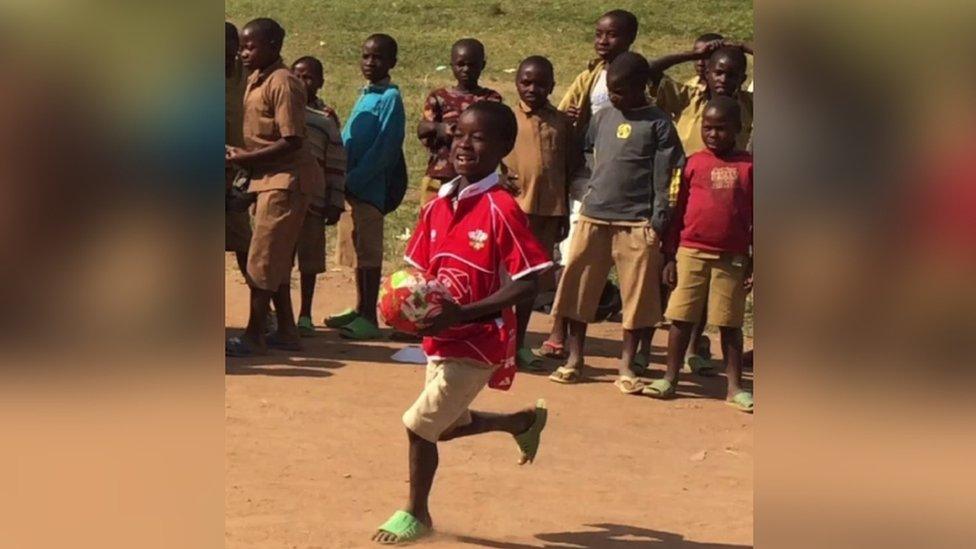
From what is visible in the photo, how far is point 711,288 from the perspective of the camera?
6418 mm

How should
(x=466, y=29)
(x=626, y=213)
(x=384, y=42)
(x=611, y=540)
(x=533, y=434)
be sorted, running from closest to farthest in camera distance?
(x=611, y=540) → (x=533, y=434) → (x=626, y=213) → (x=384, y=42) → (x=466, y=29)

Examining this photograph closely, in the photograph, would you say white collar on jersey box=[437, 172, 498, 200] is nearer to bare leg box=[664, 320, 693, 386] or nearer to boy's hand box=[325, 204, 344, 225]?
bare leg box=[664, 320, 693, 386]

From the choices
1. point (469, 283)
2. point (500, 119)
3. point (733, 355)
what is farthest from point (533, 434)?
point (733, 355)

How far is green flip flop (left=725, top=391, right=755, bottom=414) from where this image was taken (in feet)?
21.1

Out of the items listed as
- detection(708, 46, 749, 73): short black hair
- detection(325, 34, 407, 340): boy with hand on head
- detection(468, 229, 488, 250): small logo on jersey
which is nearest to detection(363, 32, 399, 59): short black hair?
detection(325, 34, 407, 340): boy with hand on head

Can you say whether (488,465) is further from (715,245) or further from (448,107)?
(448,107)

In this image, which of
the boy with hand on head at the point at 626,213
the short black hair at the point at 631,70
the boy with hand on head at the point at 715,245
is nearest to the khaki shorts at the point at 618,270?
the boy with hand on head at the point at 626,213

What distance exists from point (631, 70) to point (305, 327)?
2.31m

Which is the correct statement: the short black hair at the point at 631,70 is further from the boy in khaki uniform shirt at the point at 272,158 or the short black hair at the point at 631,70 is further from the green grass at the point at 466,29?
the green grass at the point at 466,29
